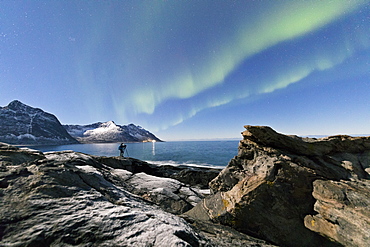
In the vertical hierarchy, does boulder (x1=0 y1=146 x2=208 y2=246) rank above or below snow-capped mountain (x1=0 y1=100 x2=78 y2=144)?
below

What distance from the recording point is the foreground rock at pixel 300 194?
620 centimetres

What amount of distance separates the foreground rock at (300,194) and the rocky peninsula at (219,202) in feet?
0.14

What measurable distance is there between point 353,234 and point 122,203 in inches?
378

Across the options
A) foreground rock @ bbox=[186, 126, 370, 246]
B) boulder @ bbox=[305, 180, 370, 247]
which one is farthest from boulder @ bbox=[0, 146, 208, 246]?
boulder @ bbox=[305, 180, 370, 247]

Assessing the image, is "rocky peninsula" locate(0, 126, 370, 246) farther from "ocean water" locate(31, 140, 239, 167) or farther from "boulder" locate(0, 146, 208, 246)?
"ocean water" locate(31, 140, 239, 167)

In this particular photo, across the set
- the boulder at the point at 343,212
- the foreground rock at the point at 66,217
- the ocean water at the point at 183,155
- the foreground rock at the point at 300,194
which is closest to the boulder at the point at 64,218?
the foreground rock at the point at 66,217

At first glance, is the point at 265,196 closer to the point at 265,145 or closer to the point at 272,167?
the point at 272,167

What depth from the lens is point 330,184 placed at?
7.21m

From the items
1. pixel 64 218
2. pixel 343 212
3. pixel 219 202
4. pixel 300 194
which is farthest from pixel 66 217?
pixel 343 212

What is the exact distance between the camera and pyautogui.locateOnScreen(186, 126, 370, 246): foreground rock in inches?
244

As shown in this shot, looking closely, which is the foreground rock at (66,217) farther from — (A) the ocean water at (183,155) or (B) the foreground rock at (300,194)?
(A) the ocean water at (183,155)

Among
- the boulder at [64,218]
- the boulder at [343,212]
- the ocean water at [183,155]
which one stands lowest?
the ocean water at [183,155]

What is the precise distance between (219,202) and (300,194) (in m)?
4.65

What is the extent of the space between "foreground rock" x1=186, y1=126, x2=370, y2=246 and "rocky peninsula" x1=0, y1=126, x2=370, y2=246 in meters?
0.04
